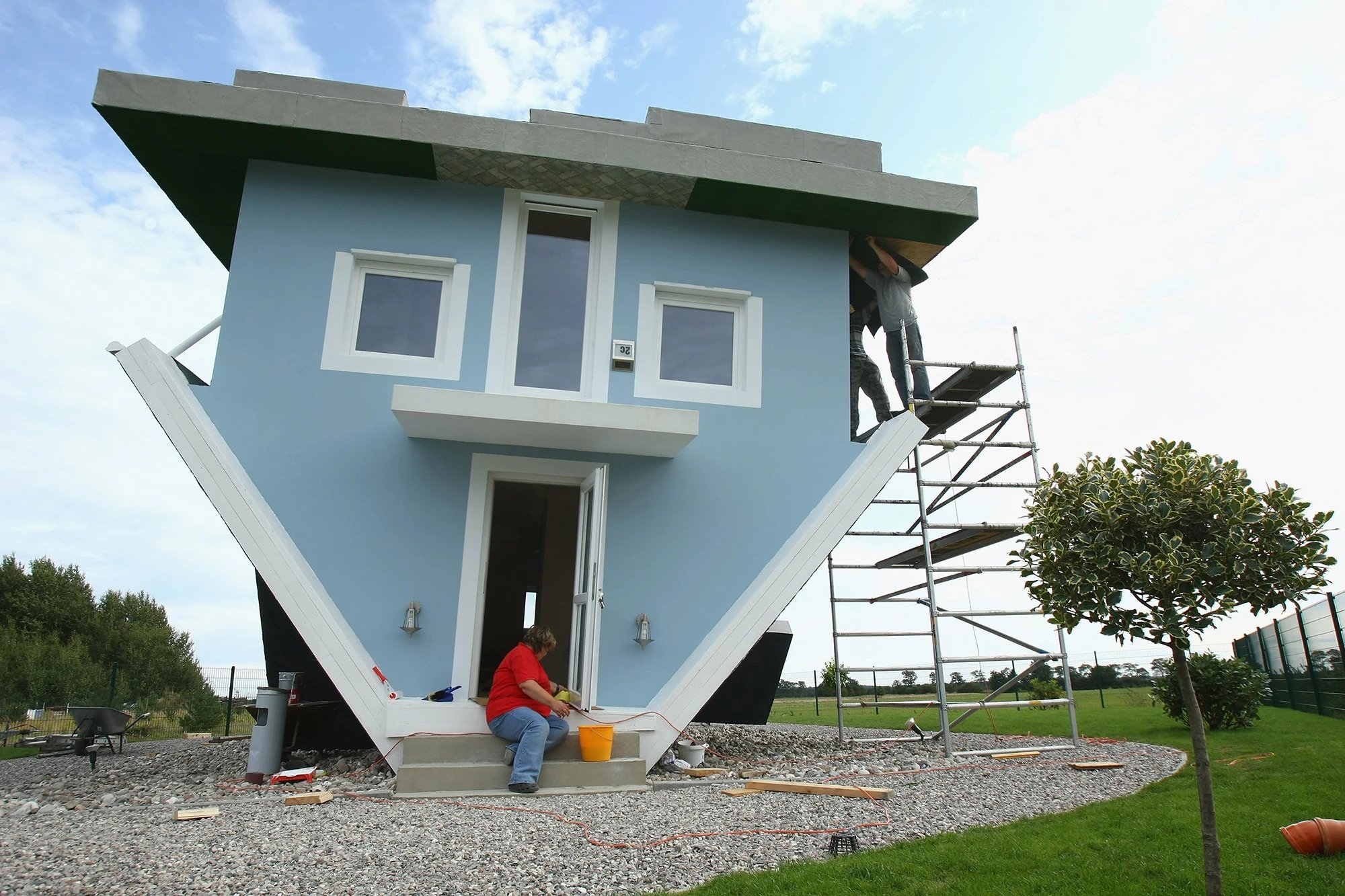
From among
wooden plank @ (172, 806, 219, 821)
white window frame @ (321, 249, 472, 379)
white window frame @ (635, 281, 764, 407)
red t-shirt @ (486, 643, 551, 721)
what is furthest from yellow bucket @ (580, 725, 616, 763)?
white window frame @ (321, 249, 472, 379)

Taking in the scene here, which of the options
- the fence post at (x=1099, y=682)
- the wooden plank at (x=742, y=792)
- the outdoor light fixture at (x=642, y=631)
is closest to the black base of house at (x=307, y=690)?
the outdoor light fixture at (x=642, y=631)

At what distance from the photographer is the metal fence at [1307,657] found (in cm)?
1191

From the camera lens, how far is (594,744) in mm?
6562

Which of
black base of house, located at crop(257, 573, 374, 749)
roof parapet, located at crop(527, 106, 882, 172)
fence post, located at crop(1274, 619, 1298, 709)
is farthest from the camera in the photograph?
fence post, located at crop(1274, 619, 1298, 709)

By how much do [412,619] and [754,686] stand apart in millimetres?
5541

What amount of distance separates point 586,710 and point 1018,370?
19.7 ft

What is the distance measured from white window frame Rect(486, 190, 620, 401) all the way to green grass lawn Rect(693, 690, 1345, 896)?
15.9 ft

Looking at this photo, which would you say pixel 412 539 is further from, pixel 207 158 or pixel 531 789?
pixel 207 158

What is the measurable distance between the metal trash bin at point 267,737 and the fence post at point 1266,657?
1660 centimetres

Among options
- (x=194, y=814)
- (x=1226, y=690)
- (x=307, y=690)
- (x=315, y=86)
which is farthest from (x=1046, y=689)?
(x=315, y=86)

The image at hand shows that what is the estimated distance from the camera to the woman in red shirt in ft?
20.5

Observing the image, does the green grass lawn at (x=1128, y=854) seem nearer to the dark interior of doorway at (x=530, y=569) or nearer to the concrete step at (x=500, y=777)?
the concrete step at (x=500, y=777)

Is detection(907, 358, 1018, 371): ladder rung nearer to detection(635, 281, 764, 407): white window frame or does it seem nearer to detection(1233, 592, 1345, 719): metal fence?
detection(635, 281, 764, 407): white window frame

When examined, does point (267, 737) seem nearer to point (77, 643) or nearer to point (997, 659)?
point (997, 659)
